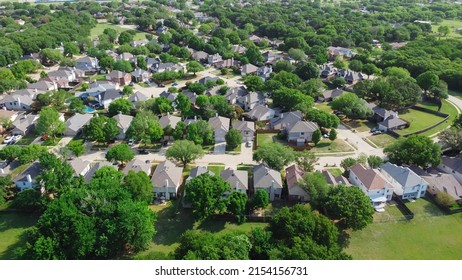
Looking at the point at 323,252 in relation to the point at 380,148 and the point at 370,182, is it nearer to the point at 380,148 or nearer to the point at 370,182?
the point at 370,182

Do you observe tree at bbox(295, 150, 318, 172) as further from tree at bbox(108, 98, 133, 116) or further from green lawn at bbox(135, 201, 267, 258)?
tree at bbox(108, 98, 133, 116)

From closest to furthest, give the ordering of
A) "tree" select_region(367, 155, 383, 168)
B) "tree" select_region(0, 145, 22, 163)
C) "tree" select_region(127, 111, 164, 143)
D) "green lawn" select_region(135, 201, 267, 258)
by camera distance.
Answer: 1. "green lawn" select_region(135, 201, 267, 258)
2. "tree" select_region(367, 155, 383, 168)
3. "tree" select_region(0, 145, 22, 163)
4. "tree" select_region(127, 111, 164, 143)

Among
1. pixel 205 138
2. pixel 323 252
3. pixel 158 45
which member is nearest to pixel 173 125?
pixel 205 138

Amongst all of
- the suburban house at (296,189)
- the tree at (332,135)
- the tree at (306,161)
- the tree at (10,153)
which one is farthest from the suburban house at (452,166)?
the tree at (10,153)

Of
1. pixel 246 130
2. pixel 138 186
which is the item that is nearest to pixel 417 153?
pixel 246 130

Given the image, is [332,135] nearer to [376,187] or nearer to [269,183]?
[376,187]

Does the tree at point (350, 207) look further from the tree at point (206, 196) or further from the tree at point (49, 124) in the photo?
the tree at point (49, 124)

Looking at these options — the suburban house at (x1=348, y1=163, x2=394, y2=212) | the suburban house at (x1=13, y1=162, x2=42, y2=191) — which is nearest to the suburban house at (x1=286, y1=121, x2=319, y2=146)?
the suburban house at (x1=348, y1=163, x2=394, y2=212)

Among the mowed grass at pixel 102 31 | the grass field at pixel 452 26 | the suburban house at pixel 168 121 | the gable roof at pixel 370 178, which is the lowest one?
the mowed grass at pixel 102 31
